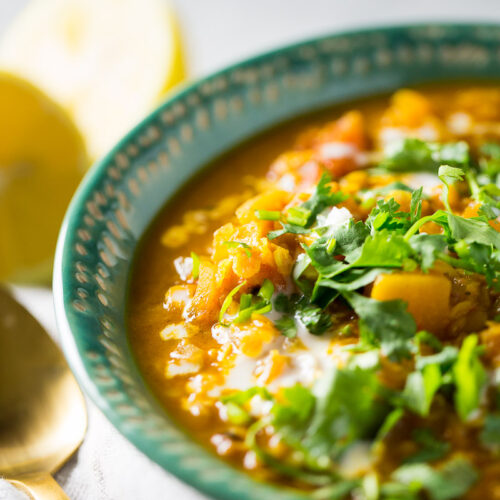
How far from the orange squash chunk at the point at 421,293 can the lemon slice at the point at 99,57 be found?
2.18 m

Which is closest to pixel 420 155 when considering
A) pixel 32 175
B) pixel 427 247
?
pixel 427 247

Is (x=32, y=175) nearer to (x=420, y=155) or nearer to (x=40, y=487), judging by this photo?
(x=40, y=487)

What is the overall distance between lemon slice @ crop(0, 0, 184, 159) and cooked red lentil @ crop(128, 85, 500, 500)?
0.88 meters

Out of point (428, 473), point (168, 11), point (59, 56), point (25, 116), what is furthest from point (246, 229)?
point (59, 56)

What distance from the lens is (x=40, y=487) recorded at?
2797 mm

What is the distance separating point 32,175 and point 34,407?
1446 mm

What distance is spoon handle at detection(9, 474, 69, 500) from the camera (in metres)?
2.76

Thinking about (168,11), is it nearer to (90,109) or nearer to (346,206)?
(90,109)

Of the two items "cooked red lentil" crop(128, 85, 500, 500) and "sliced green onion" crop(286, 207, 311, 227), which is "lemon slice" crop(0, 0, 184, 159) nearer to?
"cooked red lentil" crop(128, 85, 500, 500)

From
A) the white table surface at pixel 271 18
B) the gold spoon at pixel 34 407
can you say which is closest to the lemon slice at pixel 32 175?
the gold spoon at pixel 34 407

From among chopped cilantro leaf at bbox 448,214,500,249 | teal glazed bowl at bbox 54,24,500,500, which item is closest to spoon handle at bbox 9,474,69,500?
teal glazed bowl at bbox 54,24,500,500

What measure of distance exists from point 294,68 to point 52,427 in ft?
7.92

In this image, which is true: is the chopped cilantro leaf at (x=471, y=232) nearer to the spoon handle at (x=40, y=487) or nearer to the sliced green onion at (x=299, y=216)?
the sliced green onion at (x=299, y=216)

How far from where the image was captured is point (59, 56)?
475 centimetres
